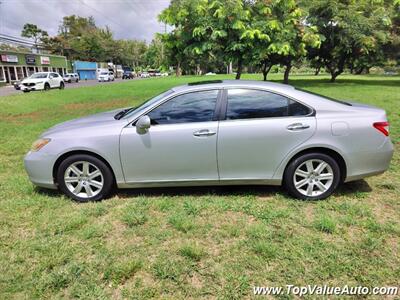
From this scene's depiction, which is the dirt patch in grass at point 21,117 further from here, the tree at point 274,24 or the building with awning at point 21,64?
the building with awning at point 21,64

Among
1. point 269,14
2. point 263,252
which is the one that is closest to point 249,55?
point 269,14

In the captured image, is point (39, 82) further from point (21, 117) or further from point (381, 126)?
point (381, 126)


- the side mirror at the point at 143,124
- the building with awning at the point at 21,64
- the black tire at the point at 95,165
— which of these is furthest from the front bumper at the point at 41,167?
the building with awning at the point at 21,64

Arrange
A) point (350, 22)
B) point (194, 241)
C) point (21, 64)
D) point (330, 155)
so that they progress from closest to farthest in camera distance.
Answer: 1. point (194, 241)
2. point (330, 155)
3. point (350, 22)
4. point (21, 64)

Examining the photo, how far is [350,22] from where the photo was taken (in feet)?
69.3

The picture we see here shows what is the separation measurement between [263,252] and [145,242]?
1.19 meters

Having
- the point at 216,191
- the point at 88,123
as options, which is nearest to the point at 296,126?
the point at 216,191

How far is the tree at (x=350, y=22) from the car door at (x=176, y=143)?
20941 millimetres

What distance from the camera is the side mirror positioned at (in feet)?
12.1

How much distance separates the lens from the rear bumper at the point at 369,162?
376 centimetres

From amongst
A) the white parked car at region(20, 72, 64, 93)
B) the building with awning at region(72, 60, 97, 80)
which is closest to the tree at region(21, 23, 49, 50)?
the building with awning at region(72, 60, 97, 80)

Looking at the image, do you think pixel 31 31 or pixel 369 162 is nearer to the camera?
pixel 369 162

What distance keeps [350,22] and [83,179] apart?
75.4 feet

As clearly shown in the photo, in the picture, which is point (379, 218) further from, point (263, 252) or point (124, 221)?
point (124, 221)
